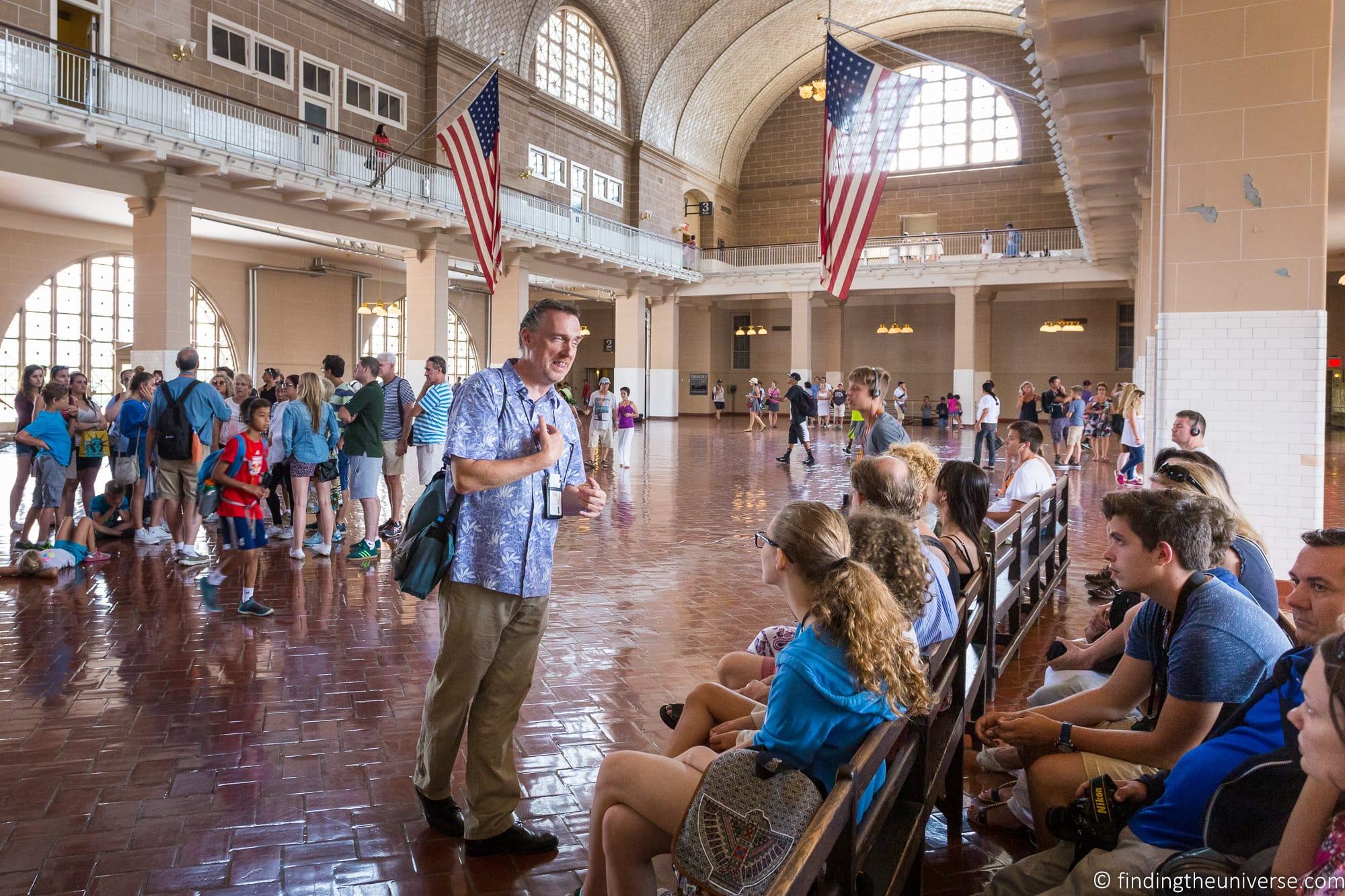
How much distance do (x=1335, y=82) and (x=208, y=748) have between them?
419 inches

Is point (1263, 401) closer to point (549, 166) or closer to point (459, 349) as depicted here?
point (549, 166)

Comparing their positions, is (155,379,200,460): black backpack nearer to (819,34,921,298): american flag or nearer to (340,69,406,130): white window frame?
(819,34,921,298): american flag

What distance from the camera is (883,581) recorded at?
2340mm

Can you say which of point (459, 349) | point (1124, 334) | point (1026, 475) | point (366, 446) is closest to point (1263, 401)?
point (1026, 475)

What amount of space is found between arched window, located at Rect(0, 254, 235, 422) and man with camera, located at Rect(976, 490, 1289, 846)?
764 inches

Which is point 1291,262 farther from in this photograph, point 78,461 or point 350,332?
point 350,332

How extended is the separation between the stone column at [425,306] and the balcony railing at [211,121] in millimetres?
1451

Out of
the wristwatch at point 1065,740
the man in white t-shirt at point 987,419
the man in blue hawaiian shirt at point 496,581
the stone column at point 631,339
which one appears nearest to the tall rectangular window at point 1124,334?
the stone column at point 631,339

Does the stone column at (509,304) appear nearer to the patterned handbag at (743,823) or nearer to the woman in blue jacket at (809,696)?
Answer: the woman in blue jacket at (809,696)

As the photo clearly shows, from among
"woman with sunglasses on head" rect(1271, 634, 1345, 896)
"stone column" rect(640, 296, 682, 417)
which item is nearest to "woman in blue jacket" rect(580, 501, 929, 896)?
"woman with sunglasses on head" rect(1271, 634, 1345, 896)

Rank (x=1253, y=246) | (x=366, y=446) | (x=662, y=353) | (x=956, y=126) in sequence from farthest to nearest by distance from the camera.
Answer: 1. (x=956, y=126)
2. (x=662, y=353)
3. (x=366, y=446)
4. (x=1253, y=246)

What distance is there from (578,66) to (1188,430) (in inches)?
959

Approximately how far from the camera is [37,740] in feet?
11.5

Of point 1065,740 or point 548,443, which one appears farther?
point 548,443
